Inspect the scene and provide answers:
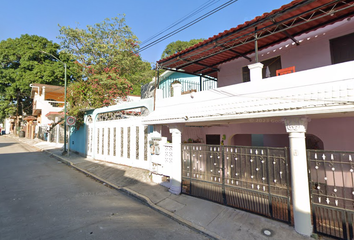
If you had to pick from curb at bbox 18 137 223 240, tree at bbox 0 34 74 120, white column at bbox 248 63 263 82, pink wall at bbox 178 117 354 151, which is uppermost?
tree at bbox 0 34 74 120

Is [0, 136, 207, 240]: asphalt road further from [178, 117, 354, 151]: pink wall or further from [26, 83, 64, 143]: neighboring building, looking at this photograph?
[26, 83, 64, 143]: neighboring building

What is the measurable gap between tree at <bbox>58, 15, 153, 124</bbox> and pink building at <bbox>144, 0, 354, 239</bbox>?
8.07m

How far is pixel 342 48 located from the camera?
5.66 meters

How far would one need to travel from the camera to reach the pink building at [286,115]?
3781 millimetres

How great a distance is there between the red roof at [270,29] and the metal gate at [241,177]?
3.21 metres

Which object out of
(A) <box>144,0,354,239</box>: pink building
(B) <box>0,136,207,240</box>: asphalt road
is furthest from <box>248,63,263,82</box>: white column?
(B) <box>0,136,207,240</box>: asphalt road

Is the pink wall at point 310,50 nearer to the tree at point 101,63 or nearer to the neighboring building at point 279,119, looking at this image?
the neighboring building at point 279,119

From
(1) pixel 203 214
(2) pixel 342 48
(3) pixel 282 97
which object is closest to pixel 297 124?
(3) pixel 282 97

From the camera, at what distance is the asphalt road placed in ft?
13.2

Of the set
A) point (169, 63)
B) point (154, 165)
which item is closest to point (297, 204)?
point (154, 165)

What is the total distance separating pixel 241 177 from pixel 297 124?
1.98 metres

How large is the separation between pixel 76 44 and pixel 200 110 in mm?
15246

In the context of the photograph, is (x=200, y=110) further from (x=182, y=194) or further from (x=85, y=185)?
(x=85, y=185)

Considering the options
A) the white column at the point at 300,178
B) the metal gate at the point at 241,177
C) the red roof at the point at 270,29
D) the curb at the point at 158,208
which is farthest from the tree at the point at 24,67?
the white column at the point at 300,178
